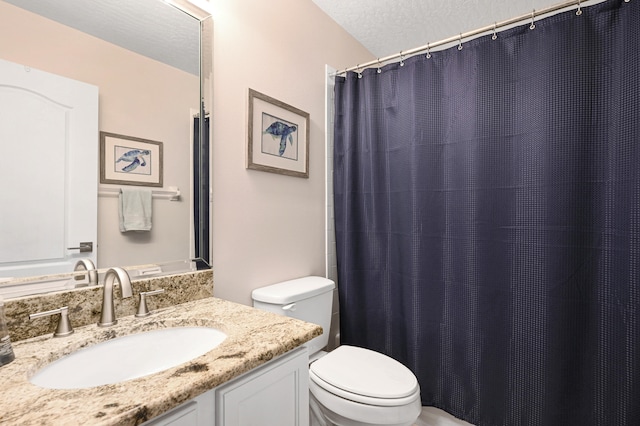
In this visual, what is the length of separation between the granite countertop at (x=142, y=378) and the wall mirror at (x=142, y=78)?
0.22 m

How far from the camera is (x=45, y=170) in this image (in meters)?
0.84

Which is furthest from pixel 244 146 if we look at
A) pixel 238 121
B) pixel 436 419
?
pixel 436 419

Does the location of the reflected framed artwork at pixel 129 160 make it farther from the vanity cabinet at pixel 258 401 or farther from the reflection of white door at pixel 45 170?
the vanity cabinet at pixel 258 401

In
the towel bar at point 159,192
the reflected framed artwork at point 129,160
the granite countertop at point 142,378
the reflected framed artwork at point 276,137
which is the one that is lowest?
the granite countertop at point 142,378

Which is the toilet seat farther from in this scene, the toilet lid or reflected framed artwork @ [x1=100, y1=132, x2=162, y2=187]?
reflected framed artwork @ [x1=100, y1=132, x2=162, y2=187]

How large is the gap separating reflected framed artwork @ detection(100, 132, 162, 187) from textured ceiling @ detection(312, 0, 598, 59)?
136cm

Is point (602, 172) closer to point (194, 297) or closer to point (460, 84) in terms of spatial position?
point (460, 84)

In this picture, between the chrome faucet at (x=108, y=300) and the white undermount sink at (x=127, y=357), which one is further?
the chrome faucet at (x=108, y=300)

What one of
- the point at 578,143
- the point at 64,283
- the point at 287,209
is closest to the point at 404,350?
the point at 287,209

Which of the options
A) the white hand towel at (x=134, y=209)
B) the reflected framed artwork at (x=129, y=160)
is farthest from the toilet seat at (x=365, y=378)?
the reflected framed artwork at (x=129, y=160)

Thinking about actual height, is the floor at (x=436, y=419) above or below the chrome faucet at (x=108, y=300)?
below

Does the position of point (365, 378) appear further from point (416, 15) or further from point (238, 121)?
point (416, 15)

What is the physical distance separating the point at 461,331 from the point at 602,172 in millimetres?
917

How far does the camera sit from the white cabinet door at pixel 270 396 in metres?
0.70
